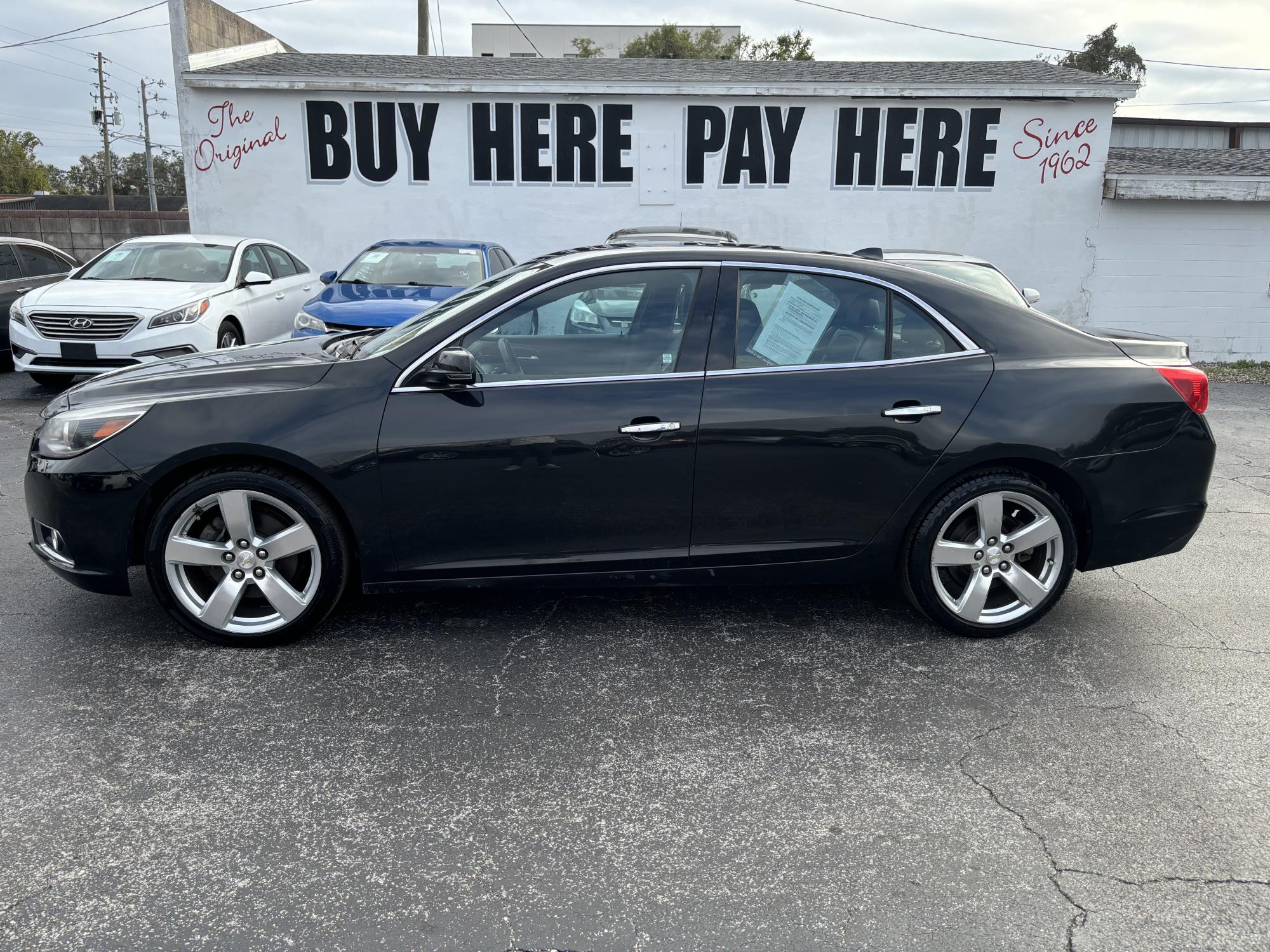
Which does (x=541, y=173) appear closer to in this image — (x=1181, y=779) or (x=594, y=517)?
(x=594, y=517)

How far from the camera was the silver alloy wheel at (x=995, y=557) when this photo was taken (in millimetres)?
4078

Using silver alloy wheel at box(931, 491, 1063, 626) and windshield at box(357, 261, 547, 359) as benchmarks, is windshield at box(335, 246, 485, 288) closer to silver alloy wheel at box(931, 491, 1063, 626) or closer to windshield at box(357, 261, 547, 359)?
windshield at box(357, 261, 547, 359)

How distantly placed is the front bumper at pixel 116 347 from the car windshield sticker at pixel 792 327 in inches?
273

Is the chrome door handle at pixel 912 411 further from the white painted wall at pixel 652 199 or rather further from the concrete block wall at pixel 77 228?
the concrete block wall at pixel 77 228

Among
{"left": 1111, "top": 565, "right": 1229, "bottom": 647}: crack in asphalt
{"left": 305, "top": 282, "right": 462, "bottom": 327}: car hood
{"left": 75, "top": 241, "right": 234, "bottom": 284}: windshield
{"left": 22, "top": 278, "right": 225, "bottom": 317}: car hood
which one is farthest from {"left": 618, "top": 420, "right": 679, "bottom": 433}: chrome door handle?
{"left": 75, "top": 241, "right": 234, "bottom": 284}: windshield

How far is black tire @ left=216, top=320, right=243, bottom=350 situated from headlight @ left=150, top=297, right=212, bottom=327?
23 centimetres

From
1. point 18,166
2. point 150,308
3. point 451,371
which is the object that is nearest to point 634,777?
point 451,371

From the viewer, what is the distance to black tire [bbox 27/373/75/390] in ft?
31.8

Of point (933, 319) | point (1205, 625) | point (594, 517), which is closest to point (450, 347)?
point (594, 517)

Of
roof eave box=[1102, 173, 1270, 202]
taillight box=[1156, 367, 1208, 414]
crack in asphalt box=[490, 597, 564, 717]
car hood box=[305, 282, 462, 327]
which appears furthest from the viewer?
roof eave box=[1102, 173, 1270, 202]

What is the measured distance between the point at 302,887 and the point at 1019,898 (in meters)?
1.86

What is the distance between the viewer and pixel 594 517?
12.8ft

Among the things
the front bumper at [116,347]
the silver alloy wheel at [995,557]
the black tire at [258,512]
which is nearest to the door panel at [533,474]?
the black tire at [258,512]

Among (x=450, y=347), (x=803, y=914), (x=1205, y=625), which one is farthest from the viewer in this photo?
(x=1205, y=625)
